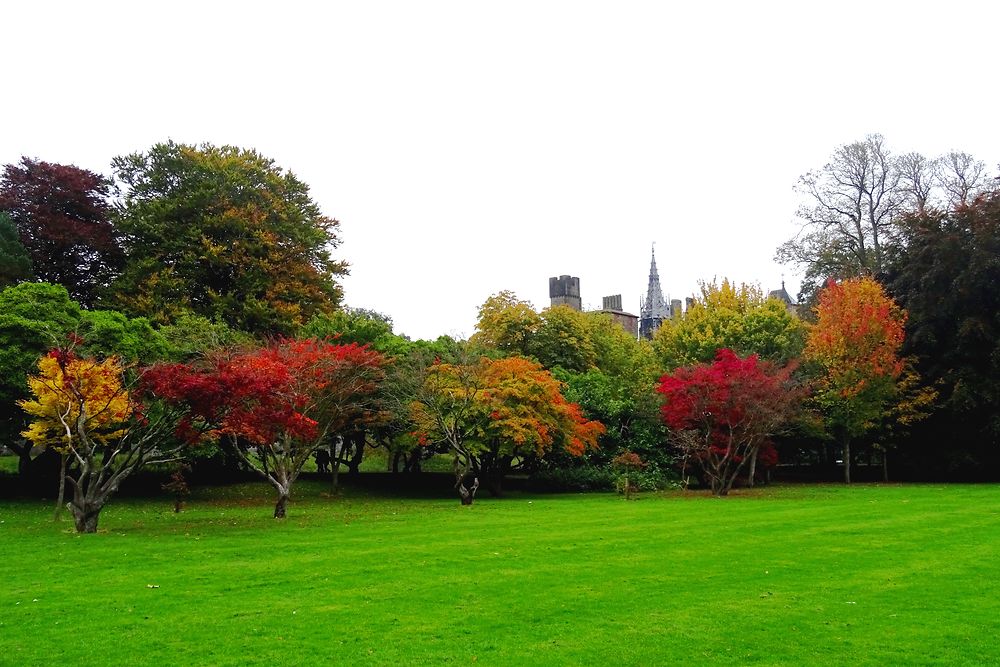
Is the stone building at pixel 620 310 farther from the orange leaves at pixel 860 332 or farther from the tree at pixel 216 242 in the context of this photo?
the tree at pixel 216 242

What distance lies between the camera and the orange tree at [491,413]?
29109mm

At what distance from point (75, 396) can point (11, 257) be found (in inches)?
665

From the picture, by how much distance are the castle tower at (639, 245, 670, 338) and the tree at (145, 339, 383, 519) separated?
3094 inches

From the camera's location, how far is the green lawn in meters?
8.16

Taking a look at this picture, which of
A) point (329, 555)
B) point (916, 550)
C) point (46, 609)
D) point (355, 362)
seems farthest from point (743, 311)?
point (46, 609)

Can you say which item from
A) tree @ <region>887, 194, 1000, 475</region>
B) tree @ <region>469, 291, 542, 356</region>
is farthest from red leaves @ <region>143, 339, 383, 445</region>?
tree @ <region>887, 194, 1000, 475</region>

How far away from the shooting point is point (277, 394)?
66.2ft

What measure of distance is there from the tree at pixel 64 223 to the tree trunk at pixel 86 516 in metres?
21.2

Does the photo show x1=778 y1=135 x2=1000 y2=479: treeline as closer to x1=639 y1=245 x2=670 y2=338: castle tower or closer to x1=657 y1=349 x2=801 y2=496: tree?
x1=657 y1=349 x2=801 y2=496: tree

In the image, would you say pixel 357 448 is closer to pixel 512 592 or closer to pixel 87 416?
pixel 87 416

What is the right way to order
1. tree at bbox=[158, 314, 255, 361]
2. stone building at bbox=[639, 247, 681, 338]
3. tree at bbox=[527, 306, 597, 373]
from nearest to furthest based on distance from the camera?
tree at bbox=[158, 314, 255, 361] < tree at bbox=[527, 306, 597, 373] < stone building at bbox=[639, 247, 681, 338]

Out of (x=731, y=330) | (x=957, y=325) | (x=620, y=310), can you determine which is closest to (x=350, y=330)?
(x=731, y=330)

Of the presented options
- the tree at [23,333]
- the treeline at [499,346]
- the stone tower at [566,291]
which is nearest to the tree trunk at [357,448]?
the treeline at [499,346]

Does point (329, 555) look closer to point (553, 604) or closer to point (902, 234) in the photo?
point (553, 604)
